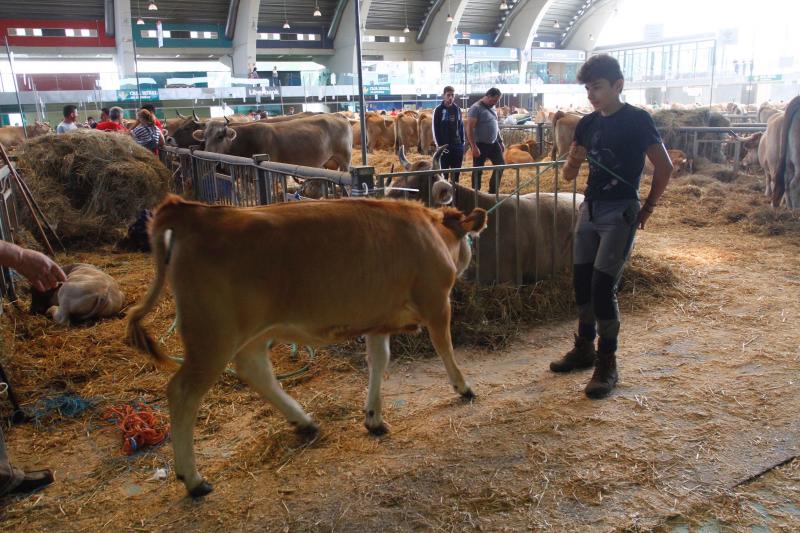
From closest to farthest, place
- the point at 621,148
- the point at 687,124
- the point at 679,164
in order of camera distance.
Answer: the point at 621,148
the point at 679,164
the point at 687,124

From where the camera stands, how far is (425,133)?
818 inches

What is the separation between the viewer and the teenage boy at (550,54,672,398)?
3854 mm

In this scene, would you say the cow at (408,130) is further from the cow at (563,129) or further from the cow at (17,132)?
the cow at (17,132)

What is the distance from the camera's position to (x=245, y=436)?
3.63 meters

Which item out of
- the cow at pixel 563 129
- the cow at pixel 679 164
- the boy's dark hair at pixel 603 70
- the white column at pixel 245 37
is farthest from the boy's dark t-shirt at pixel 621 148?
the white column at pixel 245 37

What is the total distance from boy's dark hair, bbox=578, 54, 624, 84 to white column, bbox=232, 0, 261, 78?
38923mm

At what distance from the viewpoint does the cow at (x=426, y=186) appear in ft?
17.2

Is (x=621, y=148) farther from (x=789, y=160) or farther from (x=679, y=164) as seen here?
(x=679, y=164)

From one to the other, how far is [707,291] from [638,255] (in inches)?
31.5

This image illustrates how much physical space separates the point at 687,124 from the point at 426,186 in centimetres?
1144

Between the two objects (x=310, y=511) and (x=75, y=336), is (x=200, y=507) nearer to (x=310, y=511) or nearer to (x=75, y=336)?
(x=310, y=511)

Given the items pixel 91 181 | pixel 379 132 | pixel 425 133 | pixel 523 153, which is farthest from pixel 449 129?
pixel 379 132

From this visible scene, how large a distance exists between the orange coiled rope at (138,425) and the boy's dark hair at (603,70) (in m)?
3.45

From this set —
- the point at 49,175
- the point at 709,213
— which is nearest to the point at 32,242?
the point at 49,175
